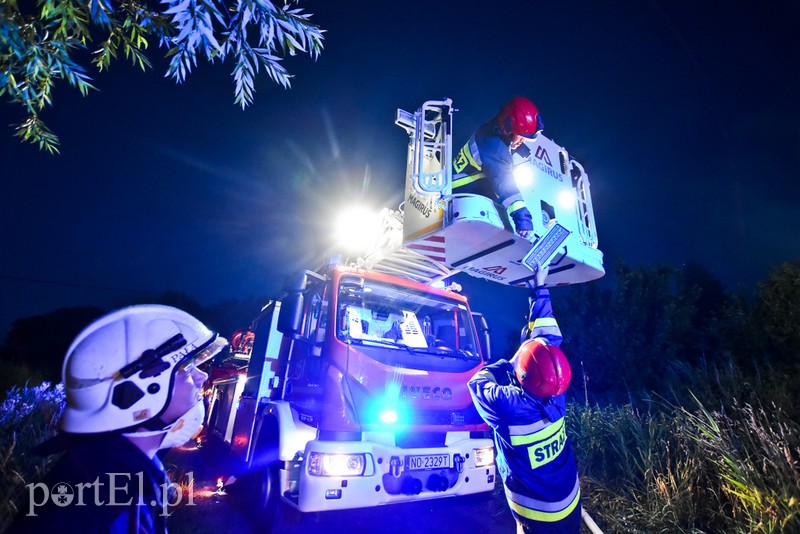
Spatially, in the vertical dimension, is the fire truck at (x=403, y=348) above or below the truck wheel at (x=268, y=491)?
above

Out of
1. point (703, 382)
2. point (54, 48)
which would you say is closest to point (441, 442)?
point (703, 382)

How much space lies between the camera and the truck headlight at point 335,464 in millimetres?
3275

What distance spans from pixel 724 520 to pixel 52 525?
4753mm

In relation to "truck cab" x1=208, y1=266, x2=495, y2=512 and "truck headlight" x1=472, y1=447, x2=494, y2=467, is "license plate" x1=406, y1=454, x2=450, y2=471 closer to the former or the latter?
"truck cab" x1=208, y1=266, x2=495, y2=512

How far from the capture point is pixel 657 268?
540 inches

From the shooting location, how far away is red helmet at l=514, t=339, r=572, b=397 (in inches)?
96.7

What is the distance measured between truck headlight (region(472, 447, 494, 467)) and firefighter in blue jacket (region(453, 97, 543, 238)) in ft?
7.65

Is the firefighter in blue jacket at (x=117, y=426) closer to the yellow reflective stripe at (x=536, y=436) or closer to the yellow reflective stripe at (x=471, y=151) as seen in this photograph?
the yellow reflective stripe at (x=536, y=436)

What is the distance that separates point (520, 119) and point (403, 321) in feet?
8.52

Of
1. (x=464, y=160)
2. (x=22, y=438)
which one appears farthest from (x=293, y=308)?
→ (x=22, y=438)

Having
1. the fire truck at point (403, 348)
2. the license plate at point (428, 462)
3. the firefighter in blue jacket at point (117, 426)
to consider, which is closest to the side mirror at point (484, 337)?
the fire truck at point (403, 348)

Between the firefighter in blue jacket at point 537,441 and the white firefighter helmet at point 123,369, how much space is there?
75.9 inches

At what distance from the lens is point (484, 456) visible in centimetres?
422

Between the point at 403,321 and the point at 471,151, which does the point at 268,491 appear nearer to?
the point at 403,321
